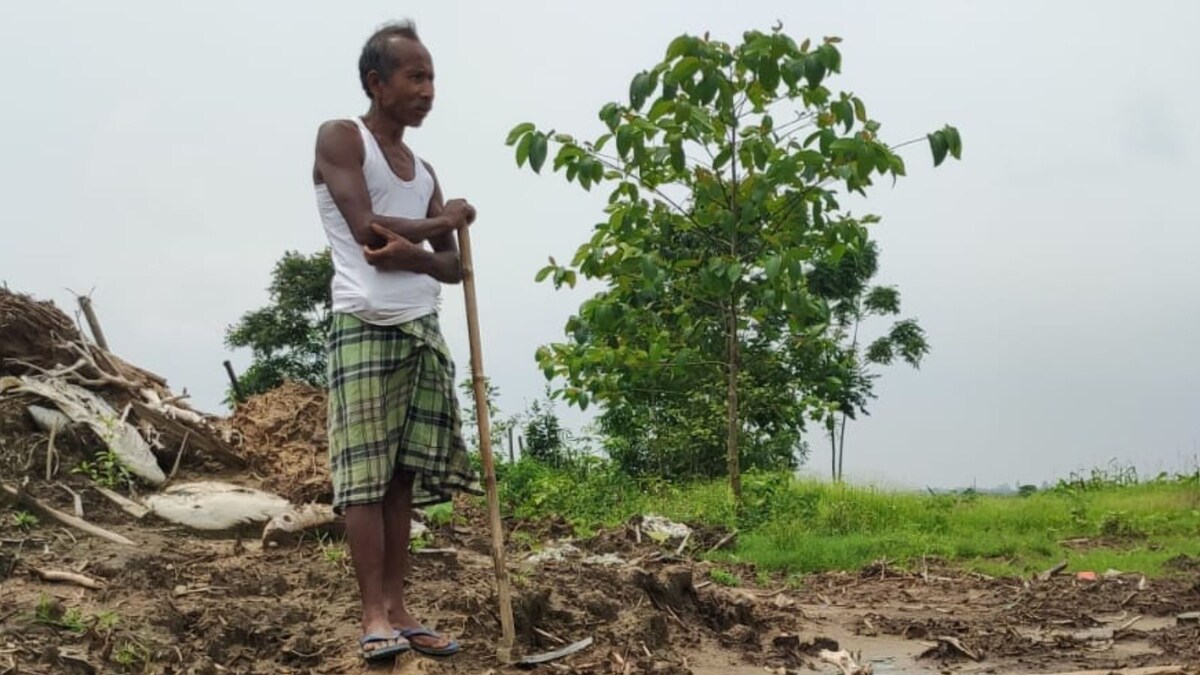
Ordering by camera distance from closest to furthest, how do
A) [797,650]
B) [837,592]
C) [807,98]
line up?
[797,650] → [837,592] → [807,98]

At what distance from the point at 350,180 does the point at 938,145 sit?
5.11 m

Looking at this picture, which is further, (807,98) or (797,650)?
(807,98)

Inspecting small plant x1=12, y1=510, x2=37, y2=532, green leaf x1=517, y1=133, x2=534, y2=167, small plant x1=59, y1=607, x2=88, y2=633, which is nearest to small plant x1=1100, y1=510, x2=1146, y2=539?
green leaf x1=517, y1=133, x2=534, y2=167

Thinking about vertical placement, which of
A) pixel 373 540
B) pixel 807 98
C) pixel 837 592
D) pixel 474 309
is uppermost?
pixel 807 98

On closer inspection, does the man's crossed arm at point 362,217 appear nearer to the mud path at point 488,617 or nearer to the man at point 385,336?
the man at point 385,336

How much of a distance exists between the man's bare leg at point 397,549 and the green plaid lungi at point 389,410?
0.07 meters

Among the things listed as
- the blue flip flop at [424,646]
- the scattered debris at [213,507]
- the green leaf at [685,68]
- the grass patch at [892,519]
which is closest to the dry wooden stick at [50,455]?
the scattered debris at [213,507]

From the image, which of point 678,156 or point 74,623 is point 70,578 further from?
point 678,156

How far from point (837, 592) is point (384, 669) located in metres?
3.95

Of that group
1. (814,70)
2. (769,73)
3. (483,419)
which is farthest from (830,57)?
(483,419)

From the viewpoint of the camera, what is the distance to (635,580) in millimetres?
5109

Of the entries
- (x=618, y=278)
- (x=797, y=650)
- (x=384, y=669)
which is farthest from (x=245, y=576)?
(x=618, y=278)

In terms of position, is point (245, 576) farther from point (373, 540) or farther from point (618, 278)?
point (618, 278)

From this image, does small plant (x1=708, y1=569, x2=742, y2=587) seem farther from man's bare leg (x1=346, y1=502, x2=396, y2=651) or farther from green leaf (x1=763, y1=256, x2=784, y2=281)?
man's bare leg (x1=346, y1=502, x2=396, y2=651)
